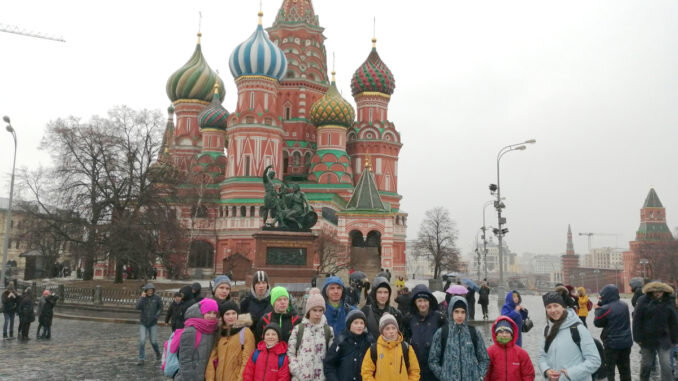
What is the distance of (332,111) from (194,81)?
14826mm

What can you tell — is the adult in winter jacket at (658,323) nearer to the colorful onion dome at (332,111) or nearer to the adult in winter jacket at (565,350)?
the adult in winter jacket at (565,350)

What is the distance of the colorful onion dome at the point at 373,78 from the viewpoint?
5584 cm

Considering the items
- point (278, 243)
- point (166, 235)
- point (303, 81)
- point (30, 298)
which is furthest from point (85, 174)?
point (303, 81)

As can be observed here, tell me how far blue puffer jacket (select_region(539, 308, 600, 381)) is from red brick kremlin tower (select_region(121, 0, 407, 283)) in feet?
105

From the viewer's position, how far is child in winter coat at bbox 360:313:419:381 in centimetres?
497

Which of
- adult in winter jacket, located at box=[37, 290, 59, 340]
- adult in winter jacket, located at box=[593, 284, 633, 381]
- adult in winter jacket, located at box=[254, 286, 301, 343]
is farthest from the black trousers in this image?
adult in winter jacket, located at box=[37, 290, 59, 340]

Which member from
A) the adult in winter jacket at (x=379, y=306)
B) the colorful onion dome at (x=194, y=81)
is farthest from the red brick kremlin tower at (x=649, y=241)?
the adult in winter jacket at (x=379, y=306)

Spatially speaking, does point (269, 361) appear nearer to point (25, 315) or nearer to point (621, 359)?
point (621, 359)

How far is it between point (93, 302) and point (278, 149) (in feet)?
90.1

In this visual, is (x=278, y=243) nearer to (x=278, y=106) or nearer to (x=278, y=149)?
(x=278, y=149)

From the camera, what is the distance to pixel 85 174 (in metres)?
30.7

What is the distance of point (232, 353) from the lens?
5.55 metres

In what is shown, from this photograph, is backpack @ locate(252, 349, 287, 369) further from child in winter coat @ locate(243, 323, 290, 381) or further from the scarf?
the scarf

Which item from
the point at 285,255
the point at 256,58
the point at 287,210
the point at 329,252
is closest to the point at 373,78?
the point at 256,58
